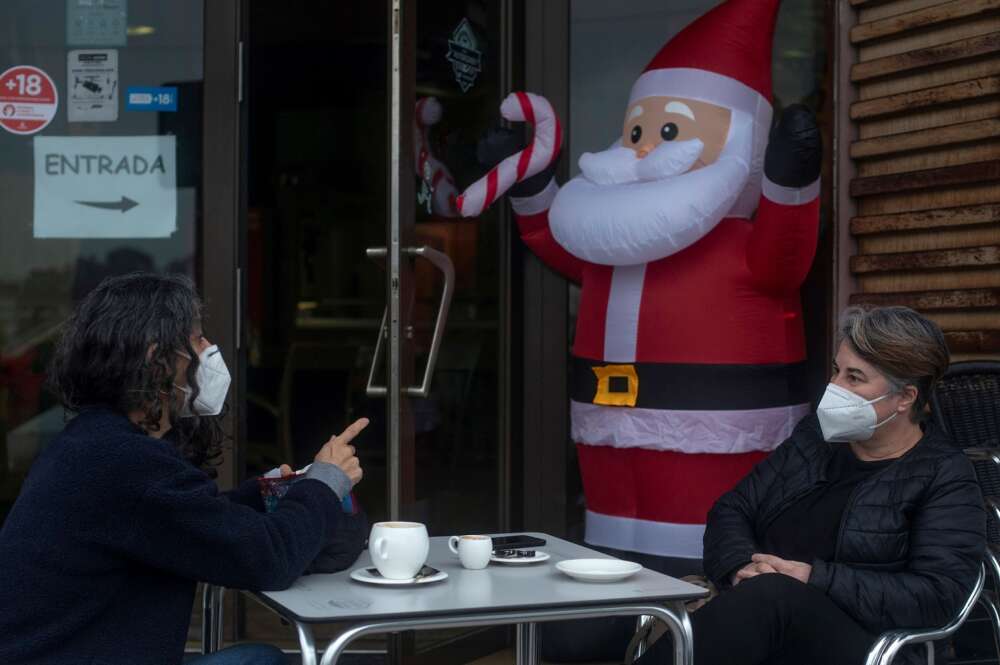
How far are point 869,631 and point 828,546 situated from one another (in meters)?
0.23

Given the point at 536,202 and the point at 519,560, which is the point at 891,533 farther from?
the point at 536,202

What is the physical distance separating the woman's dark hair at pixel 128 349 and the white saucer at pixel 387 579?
41 centimetres

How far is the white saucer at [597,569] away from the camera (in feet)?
6.63

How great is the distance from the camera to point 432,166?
3.77 metres

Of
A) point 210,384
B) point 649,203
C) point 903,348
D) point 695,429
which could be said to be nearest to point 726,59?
point 649,203

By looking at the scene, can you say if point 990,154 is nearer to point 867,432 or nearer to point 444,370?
point 867,432

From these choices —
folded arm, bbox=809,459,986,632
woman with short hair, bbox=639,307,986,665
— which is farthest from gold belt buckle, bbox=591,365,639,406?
folded arm, bbox=809,459,986,632

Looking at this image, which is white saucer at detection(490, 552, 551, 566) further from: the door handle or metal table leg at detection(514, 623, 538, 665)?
the door handle

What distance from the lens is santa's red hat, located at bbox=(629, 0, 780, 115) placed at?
3744 mm

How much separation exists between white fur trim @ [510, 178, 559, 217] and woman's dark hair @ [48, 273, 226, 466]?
81.9 inches

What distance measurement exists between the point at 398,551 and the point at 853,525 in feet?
3.35

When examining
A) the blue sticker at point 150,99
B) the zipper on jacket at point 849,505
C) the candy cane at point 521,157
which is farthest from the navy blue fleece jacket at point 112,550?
the blue sticker at point 150,99

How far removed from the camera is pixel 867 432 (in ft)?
8.56

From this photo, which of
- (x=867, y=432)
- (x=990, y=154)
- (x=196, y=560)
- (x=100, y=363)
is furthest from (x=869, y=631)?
(x=990, y=154)
